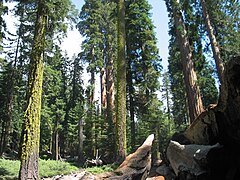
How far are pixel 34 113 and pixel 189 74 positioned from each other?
6654 millimetres

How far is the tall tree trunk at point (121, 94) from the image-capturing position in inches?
415

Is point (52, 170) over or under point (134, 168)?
under

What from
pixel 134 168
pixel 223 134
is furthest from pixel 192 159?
pixel 134 168

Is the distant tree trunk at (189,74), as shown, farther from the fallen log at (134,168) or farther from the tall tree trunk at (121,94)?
the fallen log at (134,168)

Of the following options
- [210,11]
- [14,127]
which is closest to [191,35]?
[210,11]

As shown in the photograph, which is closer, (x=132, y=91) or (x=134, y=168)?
(x=134, y=168)

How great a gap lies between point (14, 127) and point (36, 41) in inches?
1136

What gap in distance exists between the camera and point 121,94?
11.0 meters

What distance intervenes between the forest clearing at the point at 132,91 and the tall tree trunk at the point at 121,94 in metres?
0.04

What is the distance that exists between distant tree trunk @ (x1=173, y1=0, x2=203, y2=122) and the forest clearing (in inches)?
1.7

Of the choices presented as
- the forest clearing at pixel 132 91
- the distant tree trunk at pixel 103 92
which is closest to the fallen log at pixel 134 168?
the forest clearing at pixel 132 91

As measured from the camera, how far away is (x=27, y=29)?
1467 centimetres

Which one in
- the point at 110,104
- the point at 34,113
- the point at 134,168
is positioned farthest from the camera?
the point at 110,104

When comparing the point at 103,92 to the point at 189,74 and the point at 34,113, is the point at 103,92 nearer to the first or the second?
the point at 189,74
